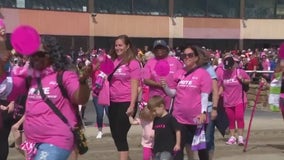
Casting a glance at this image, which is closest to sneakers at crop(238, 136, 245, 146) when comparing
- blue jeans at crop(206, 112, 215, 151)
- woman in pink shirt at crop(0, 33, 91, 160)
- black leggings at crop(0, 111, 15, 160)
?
blue jeans at crop(206, 112, 215, 151)

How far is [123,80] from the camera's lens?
795 cm

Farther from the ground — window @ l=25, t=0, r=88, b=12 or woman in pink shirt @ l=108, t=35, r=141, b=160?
window @ l=25, t=0, r=88, b=12

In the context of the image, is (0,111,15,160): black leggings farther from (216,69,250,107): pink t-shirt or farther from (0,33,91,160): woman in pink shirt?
(216,69,250,107): pink t-shirt

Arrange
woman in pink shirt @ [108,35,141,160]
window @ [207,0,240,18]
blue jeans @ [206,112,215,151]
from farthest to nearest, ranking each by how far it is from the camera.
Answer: window @ [207,0,240,18] → blue jeans @ [206,112,215,151] → woman in pink shirt @ [108,35,141,160]

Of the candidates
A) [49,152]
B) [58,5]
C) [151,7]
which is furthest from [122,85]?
[151,7]

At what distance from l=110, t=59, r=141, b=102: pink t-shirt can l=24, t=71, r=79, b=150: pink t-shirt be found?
3002mm

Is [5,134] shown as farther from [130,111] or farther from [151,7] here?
[151,7]

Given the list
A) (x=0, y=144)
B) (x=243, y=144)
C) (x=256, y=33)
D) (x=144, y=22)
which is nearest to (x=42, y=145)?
(x=0, y=144)

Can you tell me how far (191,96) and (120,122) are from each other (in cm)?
106

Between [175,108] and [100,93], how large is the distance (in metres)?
1.21

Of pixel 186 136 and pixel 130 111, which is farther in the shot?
pixel 130 111

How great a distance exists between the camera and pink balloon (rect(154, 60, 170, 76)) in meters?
8.25

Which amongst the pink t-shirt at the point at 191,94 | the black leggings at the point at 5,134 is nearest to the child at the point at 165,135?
the pink t-shirt at the point at 191,94

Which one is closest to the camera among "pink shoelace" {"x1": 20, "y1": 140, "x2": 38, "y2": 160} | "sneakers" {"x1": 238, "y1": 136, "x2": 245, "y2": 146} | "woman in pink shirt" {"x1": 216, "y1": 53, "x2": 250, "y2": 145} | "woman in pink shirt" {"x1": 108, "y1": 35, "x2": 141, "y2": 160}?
"pink shoelace" {"x1": 20, "y1": 140, "x2": 38, "y2": 160}
